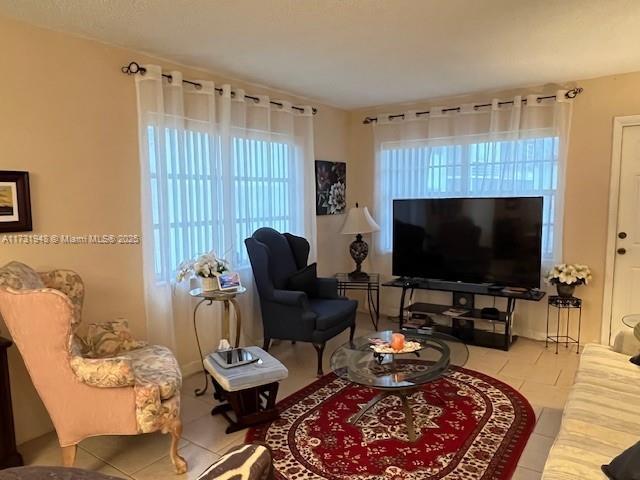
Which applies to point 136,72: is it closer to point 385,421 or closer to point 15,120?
point 15,120

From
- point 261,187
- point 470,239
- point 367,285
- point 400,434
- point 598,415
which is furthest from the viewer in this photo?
point 367,285

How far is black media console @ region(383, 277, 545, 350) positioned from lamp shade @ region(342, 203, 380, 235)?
26.0 inches

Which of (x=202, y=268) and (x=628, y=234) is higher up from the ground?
(x=628, y=234)

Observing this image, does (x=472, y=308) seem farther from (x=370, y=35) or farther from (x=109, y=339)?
(x=109, y=339)

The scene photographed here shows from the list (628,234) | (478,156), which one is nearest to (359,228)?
(478,156)

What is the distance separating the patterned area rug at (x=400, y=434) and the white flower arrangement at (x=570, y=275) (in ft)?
4.05

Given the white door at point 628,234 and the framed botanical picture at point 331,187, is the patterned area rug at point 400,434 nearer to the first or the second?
the white door at point 628,234

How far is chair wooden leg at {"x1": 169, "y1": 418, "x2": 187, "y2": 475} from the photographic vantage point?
239 cm

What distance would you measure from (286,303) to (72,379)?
1.75m

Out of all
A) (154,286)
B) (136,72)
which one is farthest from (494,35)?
(154,286)

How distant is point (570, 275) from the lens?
402 centimetres

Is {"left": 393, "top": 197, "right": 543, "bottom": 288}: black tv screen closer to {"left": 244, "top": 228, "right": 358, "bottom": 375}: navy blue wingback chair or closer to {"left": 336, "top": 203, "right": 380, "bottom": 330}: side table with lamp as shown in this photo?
{"left": 336, "top": 203, "right": 380, "bottom": 330}: side table with lamp

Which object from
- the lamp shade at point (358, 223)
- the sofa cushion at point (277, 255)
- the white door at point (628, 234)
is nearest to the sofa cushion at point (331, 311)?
the sofa cushion at point (277, 255)

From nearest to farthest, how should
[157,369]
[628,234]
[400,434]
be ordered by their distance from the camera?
[157,369]
[400,434]
[628,234]
